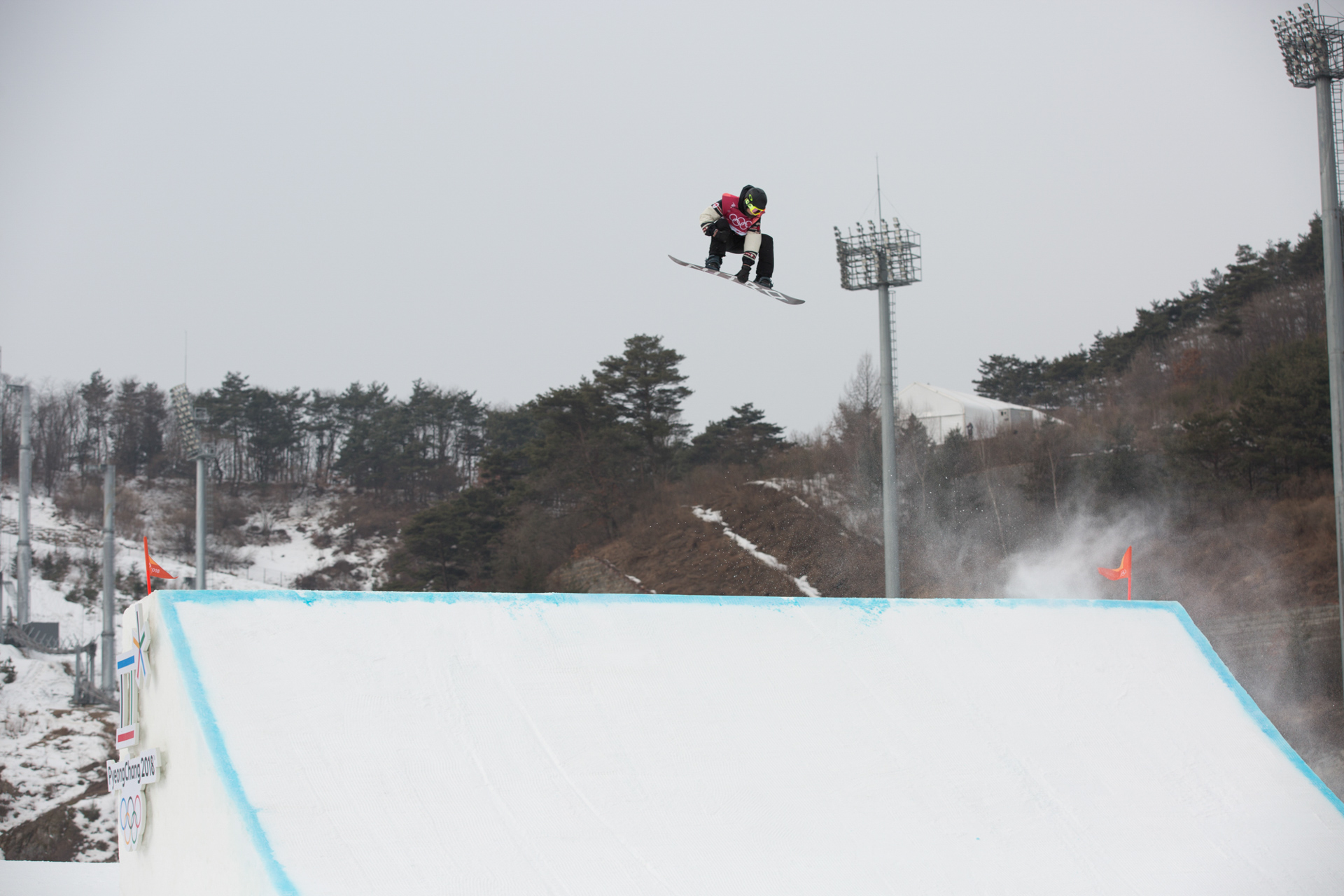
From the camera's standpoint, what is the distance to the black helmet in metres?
6.90

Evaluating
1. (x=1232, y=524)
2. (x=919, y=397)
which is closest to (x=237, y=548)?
(x=919, y=397)

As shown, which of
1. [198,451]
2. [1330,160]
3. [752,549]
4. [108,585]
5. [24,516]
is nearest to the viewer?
[1330,160]

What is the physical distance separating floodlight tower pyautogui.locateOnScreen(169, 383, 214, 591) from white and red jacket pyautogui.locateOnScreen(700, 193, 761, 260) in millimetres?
12359

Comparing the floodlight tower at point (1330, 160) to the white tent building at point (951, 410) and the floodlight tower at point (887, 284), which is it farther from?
the white tent building at point (951, 410)

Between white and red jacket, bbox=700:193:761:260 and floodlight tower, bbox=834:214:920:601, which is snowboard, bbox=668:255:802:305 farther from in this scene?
floodlight tower, bbox=834:214:920:601

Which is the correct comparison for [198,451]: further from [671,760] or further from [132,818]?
[671,760]

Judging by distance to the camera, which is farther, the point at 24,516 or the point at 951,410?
the point at 951,410

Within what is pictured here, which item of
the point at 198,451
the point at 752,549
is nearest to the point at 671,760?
the point at 198,451

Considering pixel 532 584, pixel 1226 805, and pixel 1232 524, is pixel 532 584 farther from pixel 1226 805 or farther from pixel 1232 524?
pixel 1226 805

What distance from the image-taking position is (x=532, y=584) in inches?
1155

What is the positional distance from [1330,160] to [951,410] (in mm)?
29915

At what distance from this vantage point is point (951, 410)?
135ft

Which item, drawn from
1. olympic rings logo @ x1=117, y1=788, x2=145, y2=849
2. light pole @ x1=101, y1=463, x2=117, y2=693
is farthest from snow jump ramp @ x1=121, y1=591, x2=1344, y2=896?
light pole @ x1=101, y1=463, x2=117, y2=693

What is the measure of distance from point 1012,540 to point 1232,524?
5158 millimetres
